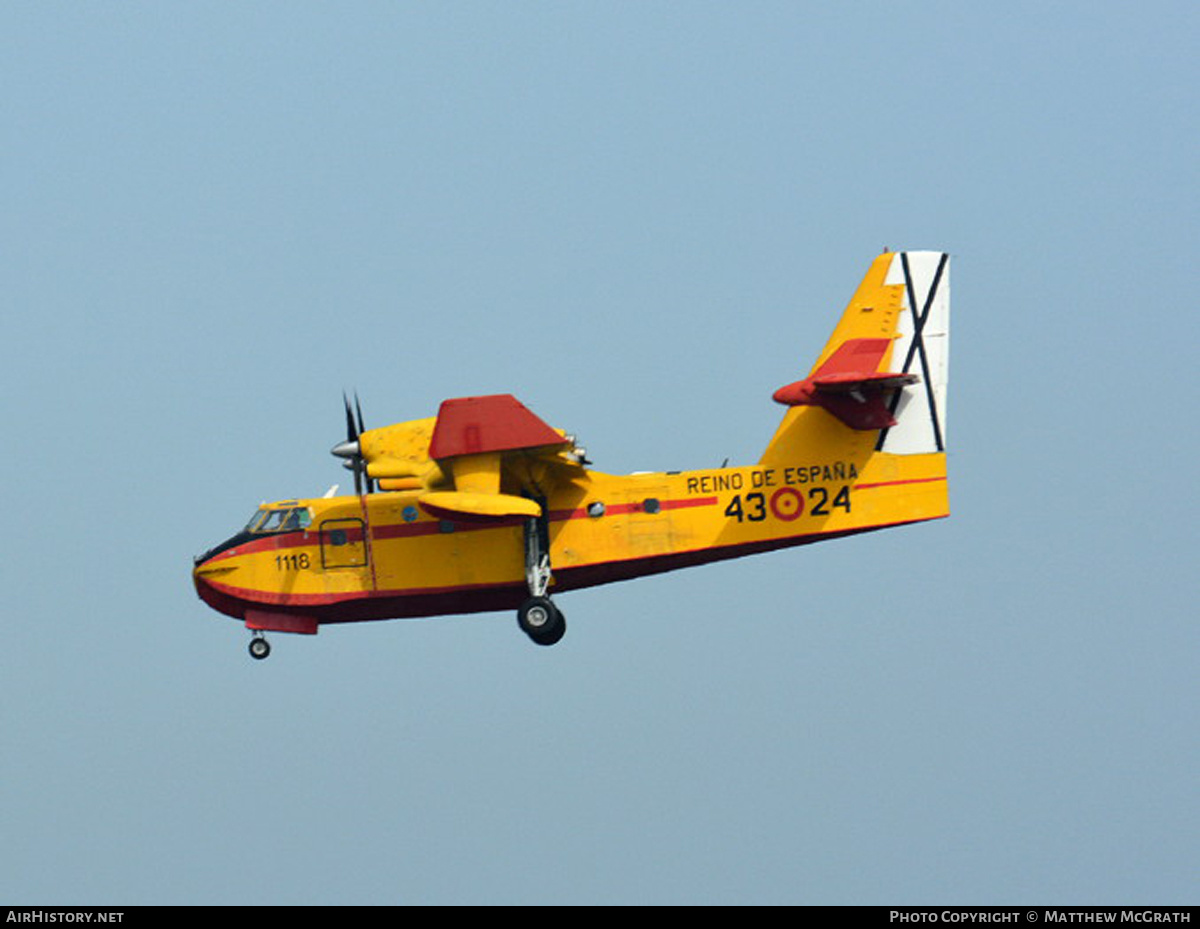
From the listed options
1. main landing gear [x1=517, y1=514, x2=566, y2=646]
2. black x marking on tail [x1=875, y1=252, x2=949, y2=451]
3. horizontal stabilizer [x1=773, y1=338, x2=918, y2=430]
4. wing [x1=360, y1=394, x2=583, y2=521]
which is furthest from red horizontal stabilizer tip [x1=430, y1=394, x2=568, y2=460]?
black x marking on tail [x1=875, y1=252, x2=949, y2=451]

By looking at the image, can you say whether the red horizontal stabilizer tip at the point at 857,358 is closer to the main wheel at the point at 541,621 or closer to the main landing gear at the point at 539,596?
the main landing gear at the point at 539,596

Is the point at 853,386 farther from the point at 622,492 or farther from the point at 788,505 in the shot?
the point at 622,492

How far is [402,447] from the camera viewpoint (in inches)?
1570

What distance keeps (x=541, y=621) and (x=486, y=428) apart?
12.7 ft

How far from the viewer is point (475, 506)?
38.9 meters

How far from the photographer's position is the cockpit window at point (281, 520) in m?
42.6

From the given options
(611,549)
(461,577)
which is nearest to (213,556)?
(461,577)

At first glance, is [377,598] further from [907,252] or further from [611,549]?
[907,252]

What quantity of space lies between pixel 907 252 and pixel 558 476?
7.29 m

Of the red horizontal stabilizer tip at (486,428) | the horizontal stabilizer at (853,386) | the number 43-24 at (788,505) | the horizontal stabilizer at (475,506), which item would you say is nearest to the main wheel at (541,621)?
the horizontal stabilizer at (475,506)

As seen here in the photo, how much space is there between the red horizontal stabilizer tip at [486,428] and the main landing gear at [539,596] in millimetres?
2192

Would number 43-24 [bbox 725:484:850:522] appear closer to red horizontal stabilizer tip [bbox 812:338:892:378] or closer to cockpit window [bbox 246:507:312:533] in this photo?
red horizontal stabilizer tip [bbox 812:338:892:378]

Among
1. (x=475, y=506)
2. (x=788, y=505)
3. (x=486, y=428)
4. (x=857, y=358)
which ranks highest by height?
(x=857, y=358)

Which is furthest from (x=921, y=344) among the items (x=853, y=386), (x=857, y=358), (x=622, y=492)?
(x=622, y=492)
